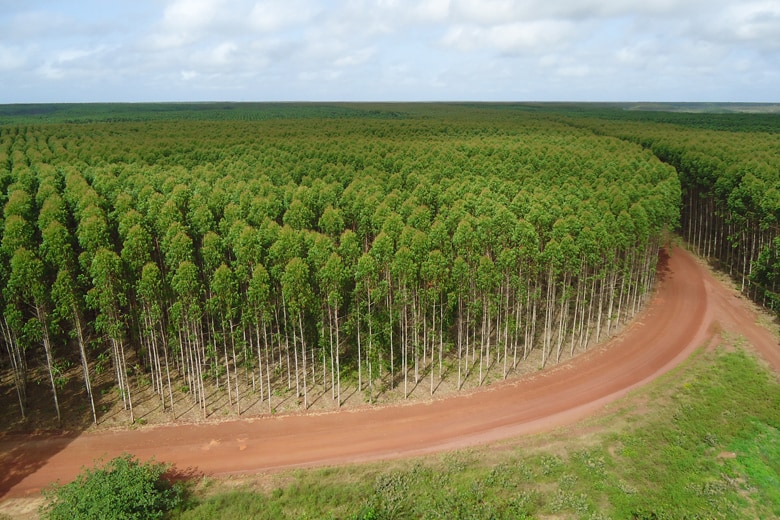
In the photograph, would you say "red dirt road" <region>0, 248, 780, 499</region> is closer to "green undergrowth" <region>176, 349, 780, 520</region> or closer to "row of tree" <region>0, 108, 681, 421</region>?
"green undergrowth" <region>176, 349, 780, 520</region>

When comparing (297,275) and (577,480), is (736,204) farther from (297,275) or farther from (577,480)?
(297,275)

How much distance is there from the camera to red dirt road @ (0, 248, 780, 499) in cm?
2427

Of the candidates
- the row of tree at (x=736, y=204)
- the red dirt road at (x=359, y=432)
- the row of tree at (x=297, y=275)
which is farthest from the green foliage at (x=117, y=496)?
the row of tree at (x=736, y=204)

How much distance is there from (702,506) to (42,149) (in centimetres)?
6986

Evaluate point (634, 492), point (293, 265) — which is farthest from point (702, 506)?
point (293, 265)

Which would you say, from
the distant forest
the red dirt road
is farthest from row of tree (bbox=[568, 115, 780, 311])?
the red dirt road

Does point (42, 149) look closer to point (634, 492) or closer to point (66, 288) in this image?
point (66, 288)

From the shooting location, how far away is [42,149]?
59000 mm

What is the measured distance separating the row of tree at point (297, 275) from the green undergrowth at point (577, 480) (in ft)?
23.1

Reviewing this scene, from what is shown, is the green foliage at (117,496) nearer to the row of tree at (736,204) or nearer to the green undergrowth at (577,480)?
the green undergrowth at (577,480)

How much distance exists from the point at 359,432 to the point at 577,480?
425 inches

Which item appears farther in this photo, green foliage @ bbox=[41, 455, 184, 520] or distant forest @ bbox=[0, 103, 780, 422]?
distant forest @ bbox=[0, 103, 780, 422]

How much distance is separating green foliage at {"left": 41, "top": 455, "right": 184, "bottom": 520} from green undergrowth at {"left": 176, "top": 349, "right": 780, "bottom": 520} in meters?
1.17

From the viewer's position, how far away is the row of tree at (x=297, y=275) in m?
26.6
